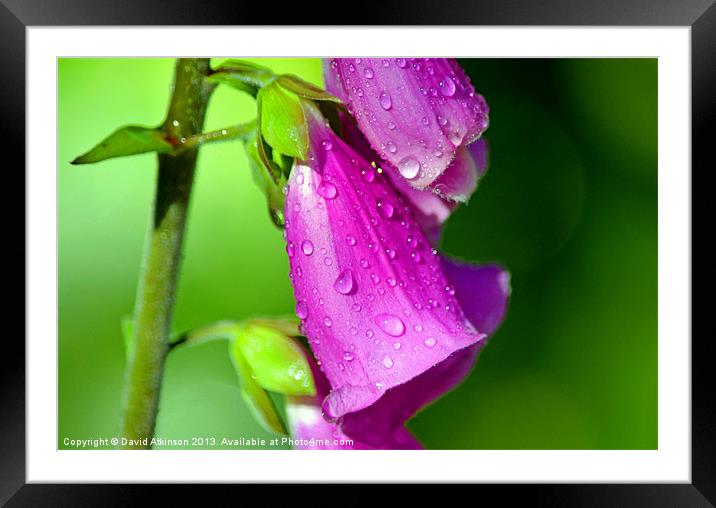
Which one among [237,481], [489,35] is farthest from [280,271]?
[489,35]

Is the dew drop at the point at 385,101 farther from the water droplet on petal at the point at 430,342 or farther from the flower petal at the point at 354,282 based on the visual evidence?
the water droplet on petal at the point at 430,342

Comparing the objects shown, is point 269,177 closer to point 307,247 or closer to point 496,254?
point 307,247

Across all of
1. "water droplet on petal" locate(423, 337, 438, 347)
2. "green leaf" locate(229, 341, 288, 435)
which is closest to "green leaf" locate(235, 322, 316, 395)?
"green leaf" locate(229, 341, 288, 435)

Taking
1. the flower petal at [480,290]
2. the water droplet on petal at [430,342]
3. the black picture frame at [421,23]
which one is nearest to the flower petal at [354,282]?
the water droplet on petal at [430,342]

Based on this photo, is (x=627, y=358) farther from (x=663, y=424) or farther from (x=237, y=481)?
(x=237, y=481)

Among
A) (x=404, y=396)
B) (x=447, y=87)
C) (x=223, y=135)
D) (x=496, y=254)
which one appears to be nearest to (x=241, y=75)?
(x=223, y=135)

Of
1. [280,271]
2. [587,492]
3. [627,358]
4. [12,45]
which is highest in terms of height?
[12,45]
